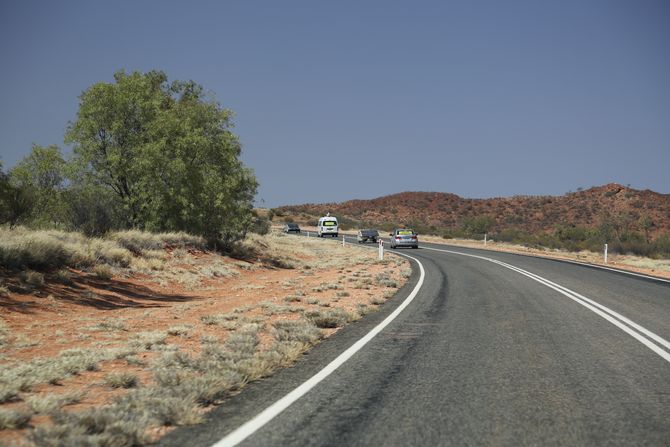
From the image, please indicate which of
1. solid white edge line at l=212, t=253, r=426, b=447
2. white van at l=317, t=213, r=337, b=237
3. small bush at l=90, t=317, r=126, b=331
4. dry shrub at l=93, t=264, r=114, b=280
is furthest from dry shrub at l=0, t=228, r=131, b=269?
white van at l=317, t=213, r=337, b=237

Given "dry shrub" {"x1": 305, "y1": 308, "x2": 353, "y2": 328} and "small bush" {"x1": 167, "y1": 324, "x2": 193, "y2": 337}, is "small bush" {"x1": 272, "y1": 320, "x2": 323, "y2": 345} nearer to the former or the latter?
"dry shrub" {"x1": 305, "y1": 308, "x2": 353, "y2": 328}

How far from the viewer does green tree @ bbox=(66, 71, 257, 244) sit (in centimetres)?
2489

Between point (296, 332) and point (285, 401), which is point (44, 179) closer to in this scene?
point (296, 332)

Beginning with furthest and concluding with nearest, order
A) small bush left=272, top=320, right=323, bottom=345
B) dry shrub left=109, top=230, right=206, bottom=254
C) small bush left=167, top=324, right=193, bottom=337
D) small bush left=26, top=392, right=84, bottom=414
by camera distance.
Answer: dry shrub left=109, top=230, right=206, bottom=254 → small bush left=167, top=324, right=193, bottom=337 → small bush left=272, top=320, right=323, bottom=345 → small bush left=26, top=392, right=84, bottom=414

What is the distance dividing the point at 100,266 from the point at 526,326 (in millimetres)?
12659

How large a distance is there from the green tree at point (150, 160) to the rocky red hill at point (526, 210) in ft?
183

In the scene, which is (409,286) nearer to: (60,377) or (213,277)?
(213,277)

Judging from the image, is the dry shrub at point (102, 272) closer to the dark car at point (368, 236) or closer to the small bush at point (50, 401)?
the small bush at point (50, 401)

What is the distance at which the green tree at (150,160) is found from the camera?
2489cm

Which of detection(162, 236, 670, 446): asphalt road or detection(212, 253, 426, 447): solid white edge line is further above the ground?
detection(162, 236, 670, 446): asphalt road

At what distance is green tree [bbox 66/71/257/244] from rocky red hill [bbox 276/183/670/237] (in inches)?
2191

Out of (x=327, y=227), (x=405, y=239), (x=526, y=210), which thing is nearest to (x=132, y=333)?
(x=405, y=239)

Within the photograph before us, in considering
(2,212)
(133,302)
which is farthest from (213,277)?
(2,212)

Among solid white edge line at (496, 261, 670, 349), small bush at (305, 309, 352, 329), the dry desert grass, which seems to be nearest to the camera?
the dry desert grass
